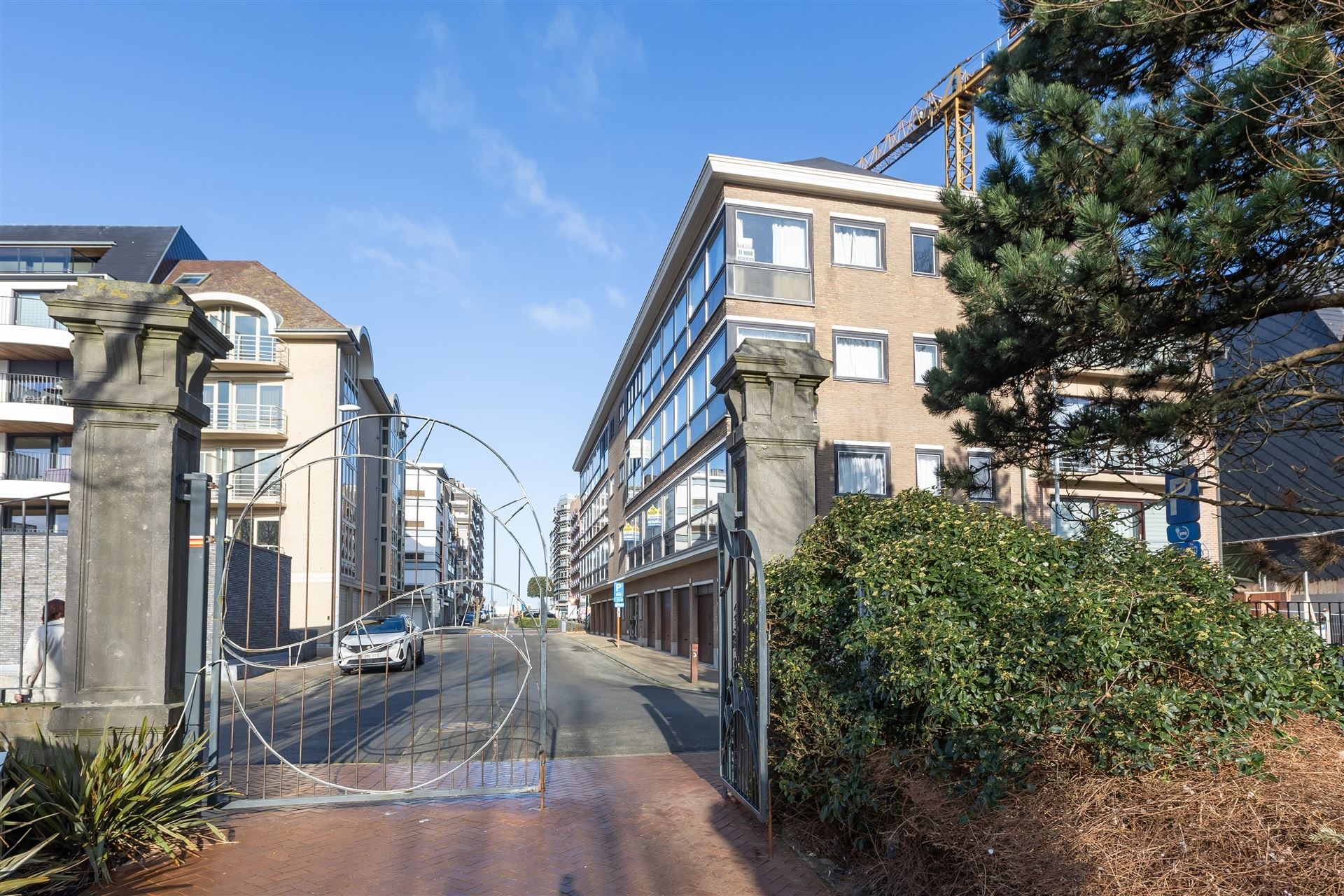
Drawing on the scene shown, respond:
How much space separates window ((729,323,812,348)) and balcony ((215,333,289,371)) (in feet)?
62.3

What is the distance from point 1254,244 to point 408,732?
11.0 metres

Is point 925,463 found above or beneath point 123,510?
above

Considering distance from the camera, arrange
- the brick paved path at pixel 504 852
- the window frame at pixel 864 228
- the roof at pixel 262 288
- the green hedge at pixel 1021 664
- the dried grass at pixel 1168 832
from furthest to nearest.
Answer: the roof at pixel 262 288
the window frame at pixel 864 228
the brick paved path at pixel 504 852
the green hedge at pixel 1021 664
the dried grass at pixel 1168 832

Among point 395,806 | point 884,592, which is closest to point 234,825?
point 395,806

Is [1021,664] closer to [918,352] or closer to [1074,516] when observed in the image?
[1074,516]

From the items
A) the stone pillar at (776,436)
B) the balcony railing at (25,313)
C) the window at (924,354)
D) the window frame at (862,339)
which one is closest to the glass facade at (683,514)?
the window frame at (862,339)

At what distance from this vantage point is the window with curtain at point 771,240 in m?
24.5

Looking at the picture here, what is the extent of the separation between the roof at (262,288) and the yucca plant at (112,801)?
31.2 m

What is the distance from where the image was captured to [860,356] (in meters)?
25.6

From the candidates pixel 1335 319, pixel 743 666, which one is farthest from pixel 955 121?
pixel 743 666

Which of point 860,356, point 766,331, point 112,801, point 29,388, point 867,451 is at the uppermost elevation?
point 29,388

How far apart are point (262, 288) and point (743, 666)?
36.6 meters

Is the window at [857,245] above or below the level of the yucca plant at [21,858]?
above

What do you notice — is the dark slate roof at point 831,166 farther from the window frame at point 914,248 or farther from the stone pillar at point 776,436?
the stone pillar at point 776,436
